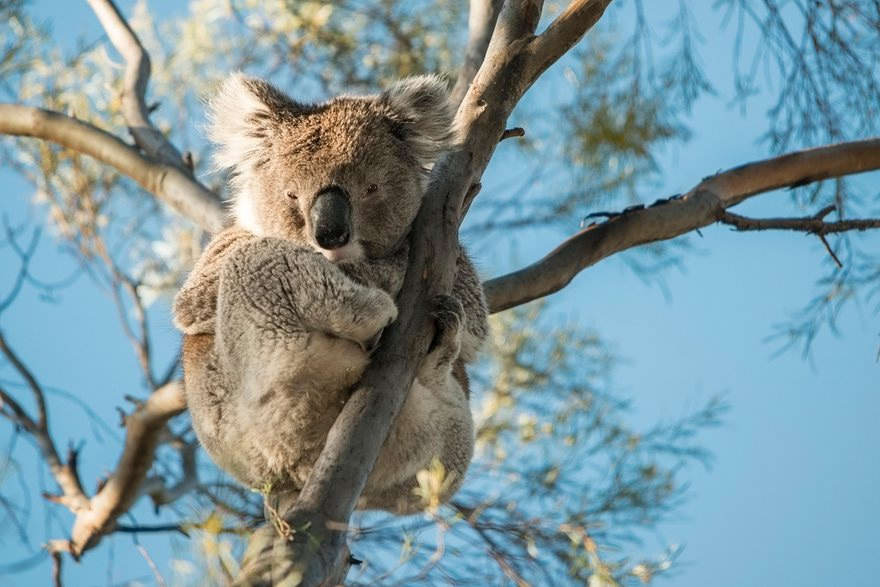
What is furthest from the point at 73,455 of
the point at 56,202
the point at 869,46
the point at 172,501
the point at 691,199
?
the point at 869,46

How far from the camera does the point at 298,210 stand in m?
2.97

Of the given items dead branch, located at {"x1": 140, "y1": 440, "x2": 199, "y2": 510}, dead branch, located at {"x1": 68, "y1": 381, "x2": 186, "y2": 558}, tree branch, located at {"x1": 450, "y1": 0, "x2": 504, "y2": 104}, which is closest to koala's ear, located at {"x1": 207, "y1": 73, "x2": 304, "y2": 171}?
tree branch, located at {"x1": 450, "y1": 0, "x2": 504, "y2": 104}

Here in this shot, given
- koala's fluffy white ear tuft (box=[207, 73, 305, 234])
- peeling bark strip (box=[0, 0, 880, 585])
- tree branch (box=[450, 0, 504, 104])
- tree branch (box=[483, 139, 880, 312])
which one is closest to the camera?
peeling bark strip (box=[0, 0, 880, 585])

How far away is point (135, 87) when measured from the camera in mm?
5195

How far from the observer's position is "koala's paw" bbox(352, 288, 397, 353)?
253 cm

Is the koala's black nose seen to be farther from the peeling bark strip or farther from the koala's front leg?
the peeling bark strip

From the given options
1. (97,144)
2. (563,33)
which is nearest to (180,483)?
(97,144)

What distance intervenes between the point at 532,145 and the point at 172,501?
10.4 ft

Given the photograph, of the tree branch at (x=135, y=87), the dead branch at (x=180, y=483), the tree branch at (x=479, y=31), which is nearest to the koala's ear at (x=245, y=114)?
the tree branch at (x=479, y=31)

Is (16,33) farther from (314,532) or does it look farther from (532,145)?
(314,532)

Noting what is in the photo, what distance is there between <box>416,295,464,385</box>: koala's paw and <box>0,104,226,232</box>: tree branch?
7.62ft

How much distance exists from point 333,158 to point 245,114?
43 centimetres

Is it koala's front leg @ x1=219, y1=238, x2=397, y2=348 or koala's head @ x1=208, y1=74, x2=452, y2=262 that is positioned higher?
koala's head @ x1=208, y1=74, x2=452, y2=262

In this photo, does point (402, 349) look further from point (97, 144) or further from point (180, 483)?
point (180, 483)
